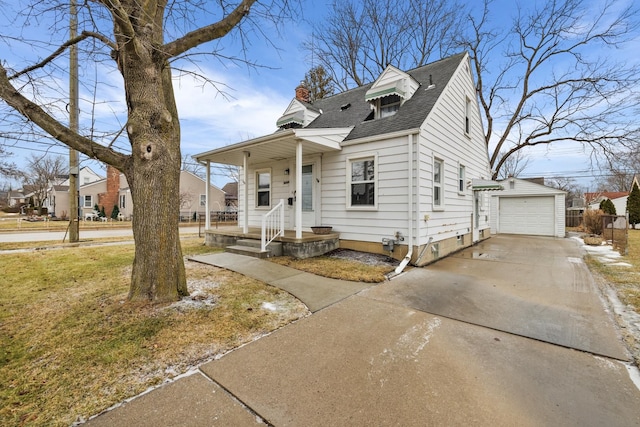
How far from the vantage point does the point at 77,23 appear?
3801 millimetres

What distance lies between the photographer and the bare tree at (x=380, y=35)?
16.4 meters

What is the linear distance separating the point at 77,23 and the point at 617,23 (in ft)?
67.7

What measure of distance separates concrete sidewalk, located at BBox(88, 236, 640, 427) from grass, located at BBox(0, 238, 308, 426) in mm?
268

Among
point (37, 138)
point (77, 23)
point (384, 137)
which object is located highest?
point (77, 23)

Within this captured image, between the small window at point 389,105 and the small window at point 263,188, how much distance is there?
14.2 feet

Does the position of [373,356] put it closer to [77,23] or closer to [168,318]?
[168,318]

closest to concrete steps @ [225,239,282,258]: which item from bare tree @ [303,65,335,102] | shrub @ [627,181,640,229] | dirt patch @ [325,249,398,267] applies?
dirt patch @ [325,249,398,267]

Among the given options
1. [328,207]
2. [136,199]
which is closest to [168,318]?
[136,199]

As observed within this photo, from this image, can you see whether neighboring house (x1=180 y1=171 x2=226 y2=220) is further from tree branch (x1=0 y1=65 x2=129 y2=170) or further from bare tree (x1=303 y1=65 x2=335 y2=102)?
tree branch (x1=0 y1=65 x2=129 y2=170)

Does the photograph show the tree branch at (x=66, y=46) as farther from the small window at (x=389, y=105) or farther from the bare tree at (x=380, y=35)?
the bare tree at (x=380, y=35)

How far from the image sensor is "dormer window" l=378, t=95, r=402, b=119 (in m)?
8.32

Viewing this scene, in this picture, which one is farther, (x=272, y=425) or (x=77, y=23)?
(x=77, y=23)

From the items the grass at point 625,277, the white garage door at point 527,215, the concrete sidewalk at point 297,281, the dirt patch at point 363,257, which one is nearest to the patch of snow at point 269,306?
the concrete sidewalk at point 297,281

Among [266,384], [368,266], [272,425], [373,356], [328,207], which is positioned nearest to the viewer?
[272,425]
